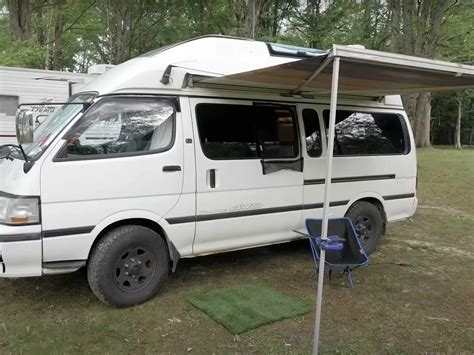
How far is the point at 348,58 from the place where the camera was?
3.36 metres

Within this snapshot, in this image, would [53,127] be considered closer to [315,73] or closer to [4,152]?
[4,152]

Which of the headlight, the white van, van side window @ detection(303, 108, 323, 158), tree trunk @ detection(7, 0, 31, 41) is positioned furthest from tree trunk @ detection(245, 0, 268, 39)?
the headlight

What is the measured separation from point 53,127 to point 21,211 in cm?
90

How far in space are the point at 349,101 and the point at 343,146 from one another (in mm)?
578

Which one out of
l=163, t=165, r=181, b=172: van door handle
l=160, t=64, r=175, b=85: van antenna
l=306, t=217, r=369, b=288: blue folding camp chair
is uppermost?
l=160, t=64, r=175, b=85: van antenna

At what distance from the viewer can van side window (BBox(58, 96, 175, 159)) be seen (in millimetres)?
4113

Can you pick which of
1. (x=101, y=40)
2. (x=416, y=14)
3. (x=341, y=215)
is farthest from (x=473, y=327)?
(x=101, y=40)

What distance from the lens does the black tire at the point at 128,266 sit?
13.6ft

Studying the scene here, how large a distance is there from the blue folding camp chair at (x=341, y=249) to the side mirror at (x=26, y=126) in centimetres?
286

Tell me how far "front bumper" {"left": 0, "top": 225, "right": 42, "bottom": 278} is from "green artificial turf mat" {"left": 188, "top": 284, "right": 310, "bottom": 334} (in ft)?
4.79

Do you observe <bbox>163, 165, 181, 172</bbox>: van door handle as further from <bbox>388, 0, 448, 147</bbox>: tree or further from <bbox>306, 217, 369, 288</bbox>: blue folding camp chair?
<bbox>388, 0, 448, 147</bbox>: tree

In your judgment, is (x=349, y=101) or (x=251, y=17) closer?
(x=349, y=101)

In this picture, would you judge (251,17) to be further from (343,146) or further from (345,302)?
(345,302)

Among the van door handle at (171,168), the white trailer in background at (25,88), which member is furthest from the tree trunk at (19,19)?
the van door handle at (171,168)
